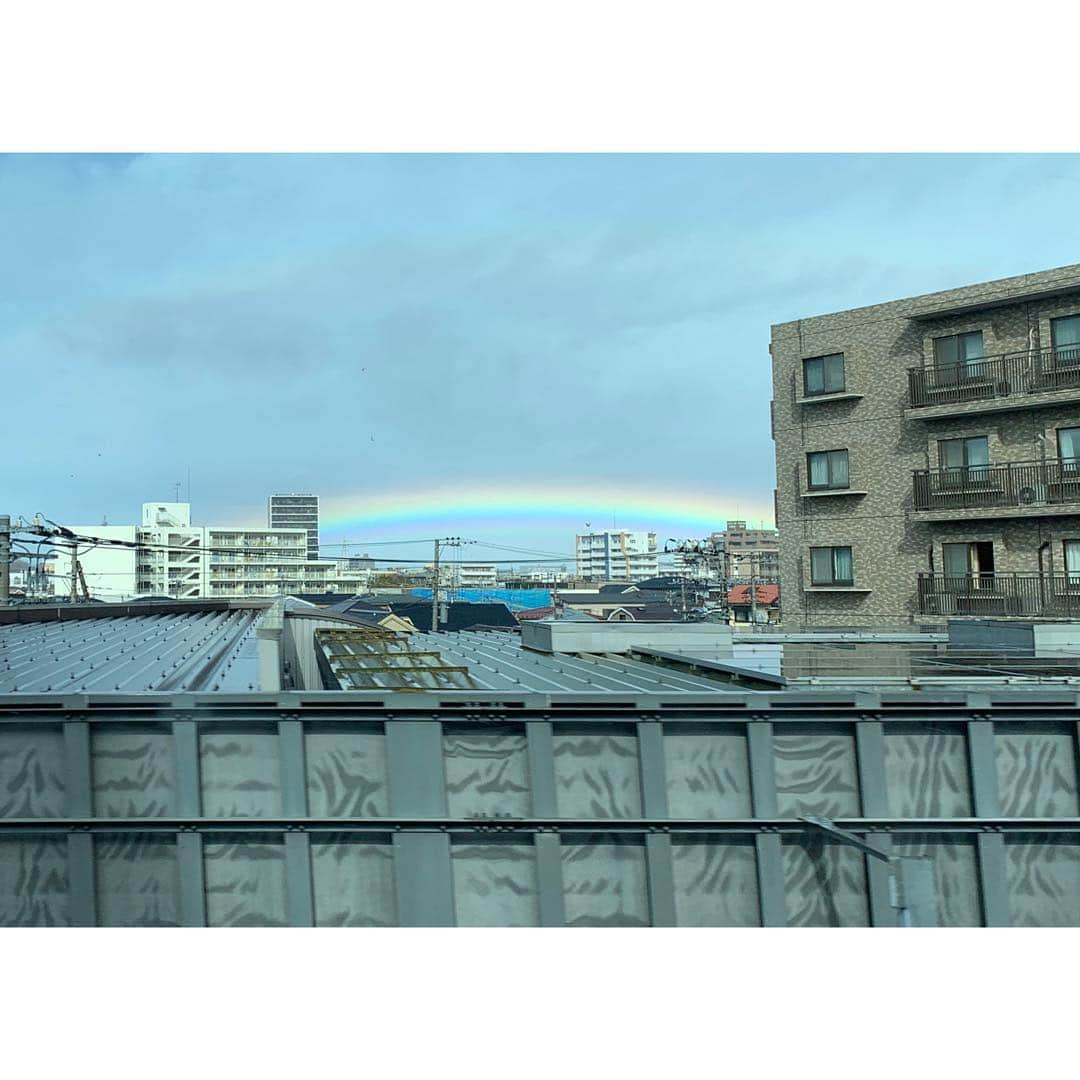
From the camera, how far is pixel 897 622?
1273cm

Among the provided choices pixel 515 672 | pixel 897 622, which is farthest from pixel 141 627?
pixel 897 622

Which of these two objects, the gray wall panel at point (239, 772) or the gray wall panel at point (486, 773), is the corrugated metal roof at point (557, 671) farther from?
the gray wall panel at point (239, 772)

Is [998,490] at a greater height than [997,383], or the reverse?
[997,383]

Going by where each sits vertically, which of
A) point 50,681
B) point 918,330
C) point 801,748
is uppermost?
point 918,330

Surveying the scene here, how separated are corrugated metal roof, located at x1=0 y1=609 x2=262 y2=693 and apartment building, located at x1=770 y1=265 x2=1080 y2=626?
979 cm

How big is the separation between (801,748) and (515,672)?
6.33ft

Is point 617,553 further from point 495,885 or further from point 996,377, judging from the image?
point 495,885

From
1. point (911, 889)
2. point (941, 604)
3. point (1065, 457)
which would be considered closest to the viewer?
point (911, 889)

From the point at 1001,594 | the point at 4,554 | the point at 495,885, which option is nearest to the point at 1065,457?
the point at 1001,594

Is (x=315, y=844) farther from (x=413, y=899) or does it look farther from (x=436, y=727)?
(x=436, y=727)

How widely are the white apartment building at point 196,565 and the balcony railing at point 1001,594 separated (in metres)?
21.3

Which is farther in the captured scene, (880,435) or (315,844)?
(880,435)

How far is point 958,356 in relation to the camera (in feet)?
41.5

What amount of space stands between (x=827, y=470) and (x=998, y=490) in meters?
2.59
